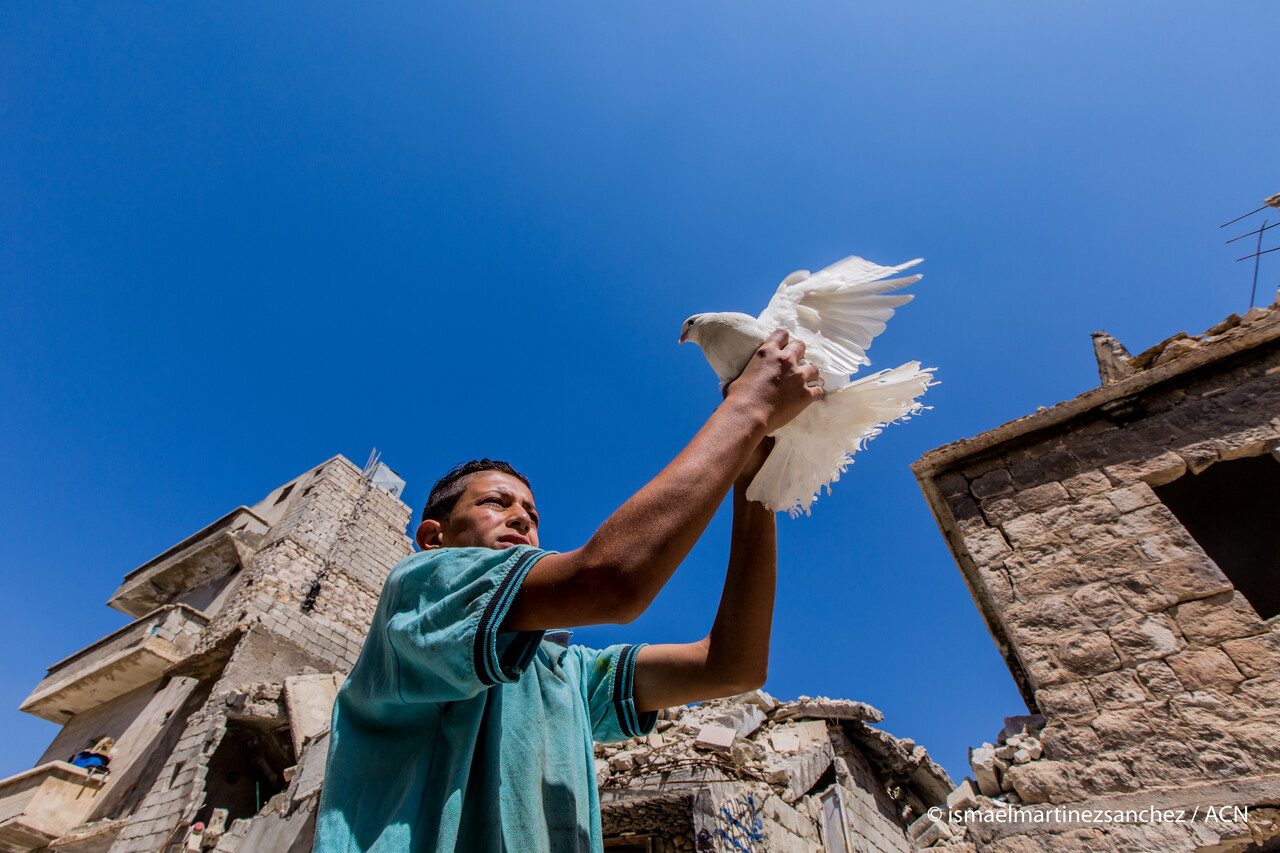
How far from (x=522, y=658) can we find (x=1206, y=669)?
155 inches

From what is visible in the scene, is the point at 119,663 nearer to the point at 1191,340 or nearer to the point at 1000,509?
the point at 1000,509

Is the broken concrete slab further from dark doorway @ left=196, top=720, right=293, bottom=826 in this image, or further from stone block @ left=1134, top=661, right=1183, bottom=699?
stone block @ left=1134, top=661, right=1183, bottom=699

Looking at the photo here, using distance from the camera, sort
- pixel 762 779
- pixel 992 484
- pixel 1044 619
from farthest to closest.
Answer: pixel 762 779, pixel 992 484, pixel 1044 619

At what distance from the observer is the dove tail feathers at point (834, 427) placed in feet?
5.71

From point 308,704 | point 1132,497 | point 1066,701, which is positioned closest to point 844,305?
point 1066,701

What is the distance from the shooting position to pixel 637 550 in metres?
1.22

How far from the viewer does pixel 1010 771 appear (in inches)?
136

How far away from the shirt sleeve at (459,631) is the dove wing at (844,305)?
1.08m

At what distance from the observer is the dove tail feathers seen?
1.74 meters

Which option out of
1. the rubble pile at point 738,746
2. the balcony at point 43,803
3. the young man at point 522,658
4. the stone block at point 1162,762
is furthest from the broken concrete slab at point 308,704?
the stone block at point 1162,762

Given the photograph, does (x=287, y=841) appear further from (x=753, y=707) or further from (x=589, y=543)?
(x=589, y=543)

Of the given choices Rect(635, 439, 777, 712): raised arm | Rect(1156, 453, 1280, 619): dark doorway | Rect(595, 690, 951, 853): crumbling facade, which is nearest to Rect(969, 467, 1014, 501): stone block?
Rect(1156, 453, 1280, 619): dark doorway

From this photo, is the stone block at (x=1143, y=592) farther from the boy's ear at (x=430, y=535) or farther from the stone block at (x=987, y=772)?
the boy's ear at (x=430, y=535)

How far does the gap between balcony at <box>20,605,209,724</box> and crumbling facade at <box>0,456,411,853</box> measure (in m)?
0.05
